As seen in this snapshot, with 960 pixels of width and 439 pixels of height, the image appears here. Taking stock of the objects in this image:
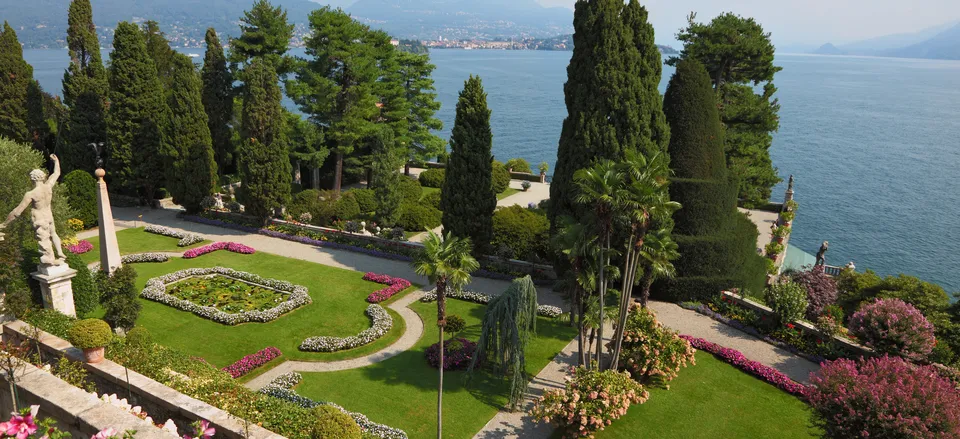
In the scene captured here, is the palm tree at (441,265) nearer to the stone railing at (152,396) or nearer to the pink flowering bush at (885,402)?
the stone railing at (152,396)

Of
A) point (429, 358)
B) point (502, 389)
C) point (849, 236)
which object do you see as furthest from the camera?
point (849, 236)

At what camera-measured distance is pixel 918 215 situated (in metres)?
56.3

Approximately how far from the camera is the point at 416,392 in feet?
56.6

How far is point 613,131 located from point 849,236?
39498 mm

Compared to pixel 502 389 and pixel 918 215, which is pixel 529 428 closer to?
pixel 502 389

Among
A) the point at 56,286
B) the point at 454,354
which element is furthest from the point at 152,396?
the point at 454,354

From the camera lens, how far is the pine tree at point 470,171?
1008 inches

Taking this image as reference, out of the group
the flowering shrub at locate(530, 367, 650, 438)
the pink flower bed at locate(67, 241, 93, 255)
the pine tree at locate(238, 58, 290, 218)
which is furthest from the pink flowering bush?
the pink flower bed at locate(67, 241, 93, 255)

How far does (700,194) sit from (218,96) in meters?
35.5

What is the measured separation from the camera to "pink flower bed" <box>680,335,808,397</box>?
17.8 metres

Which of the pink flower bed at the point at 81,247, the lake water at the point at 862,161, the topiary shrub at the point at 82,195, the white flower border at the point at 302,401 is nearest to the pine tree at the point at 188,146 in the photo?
the topiary shrub at the point at 82,195

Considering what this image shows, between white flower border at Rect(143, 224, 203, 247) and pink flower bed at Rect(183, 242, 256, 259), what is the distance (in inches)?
55.3

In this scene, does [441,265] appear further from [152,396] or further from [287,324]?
[287,324]

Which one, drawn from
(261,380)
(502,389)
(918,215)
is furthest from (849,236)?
(261,380)
